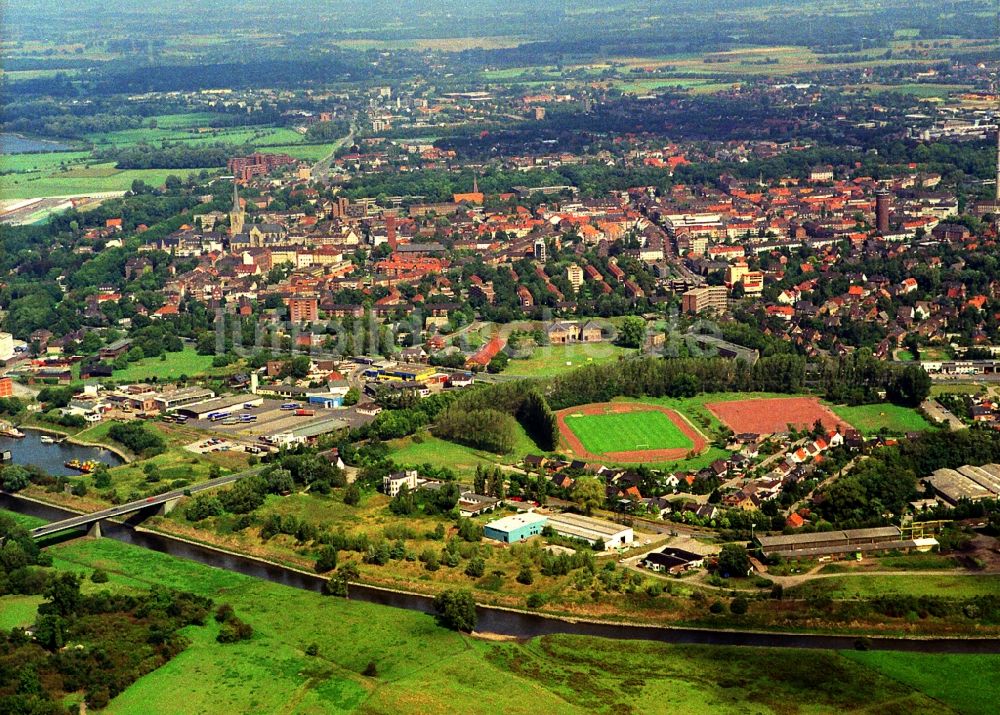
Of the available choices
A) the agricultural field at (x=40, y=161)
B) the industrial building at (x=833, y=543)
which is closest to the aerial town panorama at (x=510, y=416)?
the industrial building at (x=833, y=543)

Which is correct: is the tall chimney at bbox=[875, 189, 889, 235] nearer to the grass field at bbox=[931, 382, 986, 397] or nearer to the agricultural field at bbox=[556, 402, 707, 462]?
the grass field at bbox=[931, 382, 986, 397]

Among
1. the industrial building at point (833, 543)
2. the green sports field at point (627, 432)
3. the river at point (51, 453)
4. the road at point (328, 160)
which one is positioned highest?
the industrial building at point (833, 543)

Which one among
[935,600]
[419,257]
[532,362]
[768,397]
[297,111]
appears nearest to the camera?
[935,600]

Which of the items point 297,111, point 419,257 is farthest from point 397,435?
point 297,111

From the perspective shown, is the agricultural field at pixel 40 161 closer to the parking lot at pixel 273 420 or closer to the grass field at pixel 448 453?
the parking lot at pixel 273 420

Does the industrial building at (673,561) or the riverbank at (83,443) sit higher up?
the industrial building at (673,561)

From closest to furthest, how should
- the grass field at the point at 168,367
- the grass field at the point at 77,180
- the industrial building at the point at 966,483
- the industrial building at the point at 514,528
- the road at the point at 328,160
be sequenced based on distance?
the industrial building at the point at 514,528 → the industrial building at the point at 966,483 → the grass field at the point at 168,367 → the grass field at the point at 77,180 → the road at the point at 328,160

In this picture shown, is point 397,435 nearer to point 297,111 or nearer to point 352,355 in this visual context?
point 352,355
